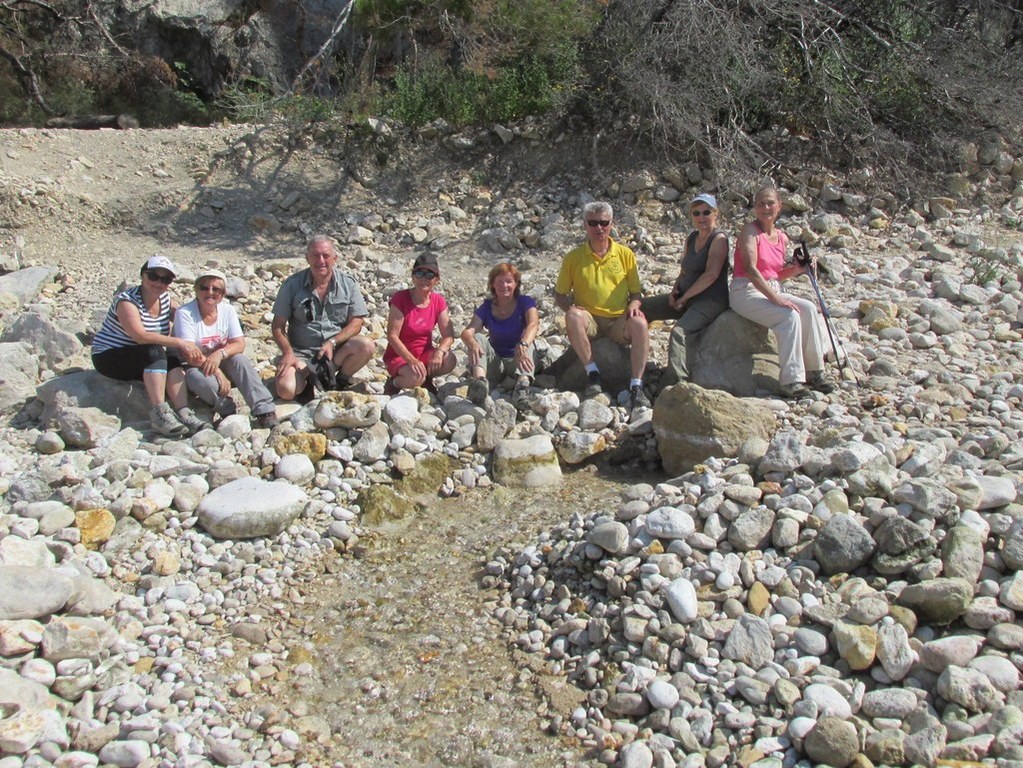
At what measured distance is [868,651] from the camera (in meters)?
3.55

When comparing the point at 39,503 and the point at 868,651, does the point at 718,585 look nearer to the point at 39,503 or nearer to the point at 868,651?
the point at 868,651

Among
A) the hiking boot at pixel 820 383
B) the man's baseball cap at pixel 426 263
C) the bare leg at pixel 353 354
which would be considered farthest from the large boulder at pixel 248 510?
the hiking boot at pixel 820 383

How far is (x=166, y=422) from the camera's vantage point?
541 centimetres

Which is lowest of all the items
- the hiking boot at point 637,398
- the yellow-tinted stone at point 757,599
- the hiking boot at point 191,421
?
the hiking boot at point 191,421

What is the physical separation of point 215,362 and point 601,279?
2.51 m

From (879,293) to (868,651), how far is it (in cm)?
463

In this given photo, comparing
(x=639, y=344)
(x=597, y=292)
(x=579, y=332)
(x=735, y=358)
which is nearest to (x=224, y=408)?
(x=579, y=332)

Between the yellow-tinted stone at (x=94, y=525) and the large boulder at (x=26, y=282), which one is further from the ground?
the large boulder at (x=26, y=282)

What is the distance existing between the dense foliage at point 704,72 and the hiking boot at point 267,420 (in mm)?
5470

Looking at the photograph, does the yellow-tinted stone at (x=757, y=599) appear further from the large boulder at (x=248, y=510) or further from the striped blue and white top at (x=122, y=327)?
the striped blue and white top at (x=122, y=327)

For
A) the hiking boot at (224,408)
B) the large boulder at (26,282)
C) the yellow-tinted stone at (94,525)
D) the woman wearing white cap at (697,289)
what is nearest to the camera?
the yellow-tinted stone at (94,525)

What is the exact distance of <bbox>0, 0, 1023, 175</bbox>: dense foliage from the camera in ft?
31.0

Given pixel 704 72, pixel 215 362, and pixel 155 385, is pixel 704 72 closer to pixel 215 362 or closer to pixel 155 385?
pixel 215 362

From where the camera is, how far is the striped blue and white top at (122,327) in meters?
5.50
